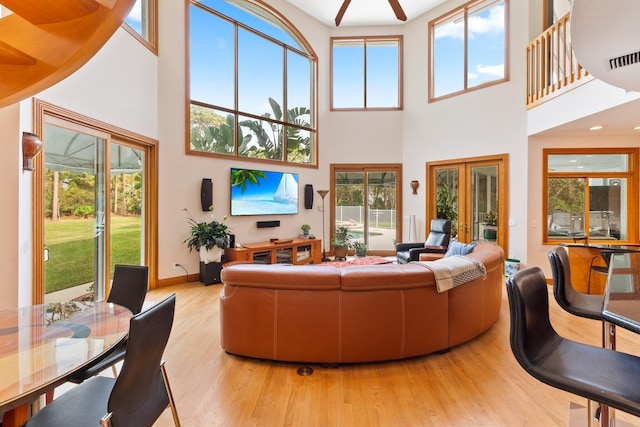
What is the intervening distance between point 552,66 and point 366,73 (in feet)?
12.8

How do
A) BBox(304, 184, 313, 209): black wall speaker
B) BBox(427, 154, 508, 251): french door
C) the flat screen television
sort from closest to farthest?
BBox(427, 154, 508, 251): french door, the flat screen television, BBox(304, 184, 313, 209): black wall speaker

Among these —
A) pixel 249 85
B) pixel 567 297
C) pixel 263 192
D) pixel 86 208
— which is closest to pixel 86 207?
pixel 86 208

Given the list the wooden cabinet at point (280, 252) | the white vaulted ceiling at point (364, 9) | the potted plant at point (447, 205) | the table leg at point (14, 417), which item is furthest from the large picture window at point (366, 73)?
the table leg at point (14, 417)

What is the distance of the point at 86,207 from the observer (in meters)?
3.73

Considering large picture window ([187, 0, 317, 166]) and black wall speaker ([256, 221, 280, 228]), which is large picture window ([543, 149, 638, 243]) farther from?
black wall speaker ([256, 221, 280, 228])

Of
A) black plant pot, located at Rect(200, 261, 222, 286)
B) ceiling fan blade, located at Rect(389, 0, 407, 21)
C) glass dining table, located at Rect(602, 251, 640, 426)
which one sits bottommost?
black plant pot, located at Rect(200, 261, 222, 286)

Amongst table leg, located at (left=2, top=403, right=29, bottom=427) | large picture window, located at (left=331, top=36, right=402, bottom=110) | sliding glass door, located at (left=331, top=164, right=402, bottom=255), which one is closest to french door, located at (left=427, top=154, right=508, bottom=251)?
sliding glass door, located at (left=331, top=164, right=402, bottom=255)

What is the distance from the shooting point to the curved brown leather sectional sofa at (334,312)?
96.3 inches

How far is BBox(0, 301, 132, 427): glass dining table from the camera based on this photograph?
1.14 metres

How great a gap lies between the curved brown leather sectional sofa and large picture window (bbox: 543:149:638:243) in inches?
161

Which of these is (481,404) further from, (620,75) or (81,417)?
(620,75)

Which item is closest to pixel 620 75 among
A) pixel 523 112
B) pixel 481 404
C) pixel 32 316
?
pixel 481 404

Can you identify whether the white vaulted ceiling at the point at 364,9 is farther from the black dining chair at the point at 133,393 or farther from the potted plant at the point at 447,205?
the black dining chair at the point at 133,393

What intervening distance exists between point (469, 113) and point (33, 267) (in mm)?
6886
